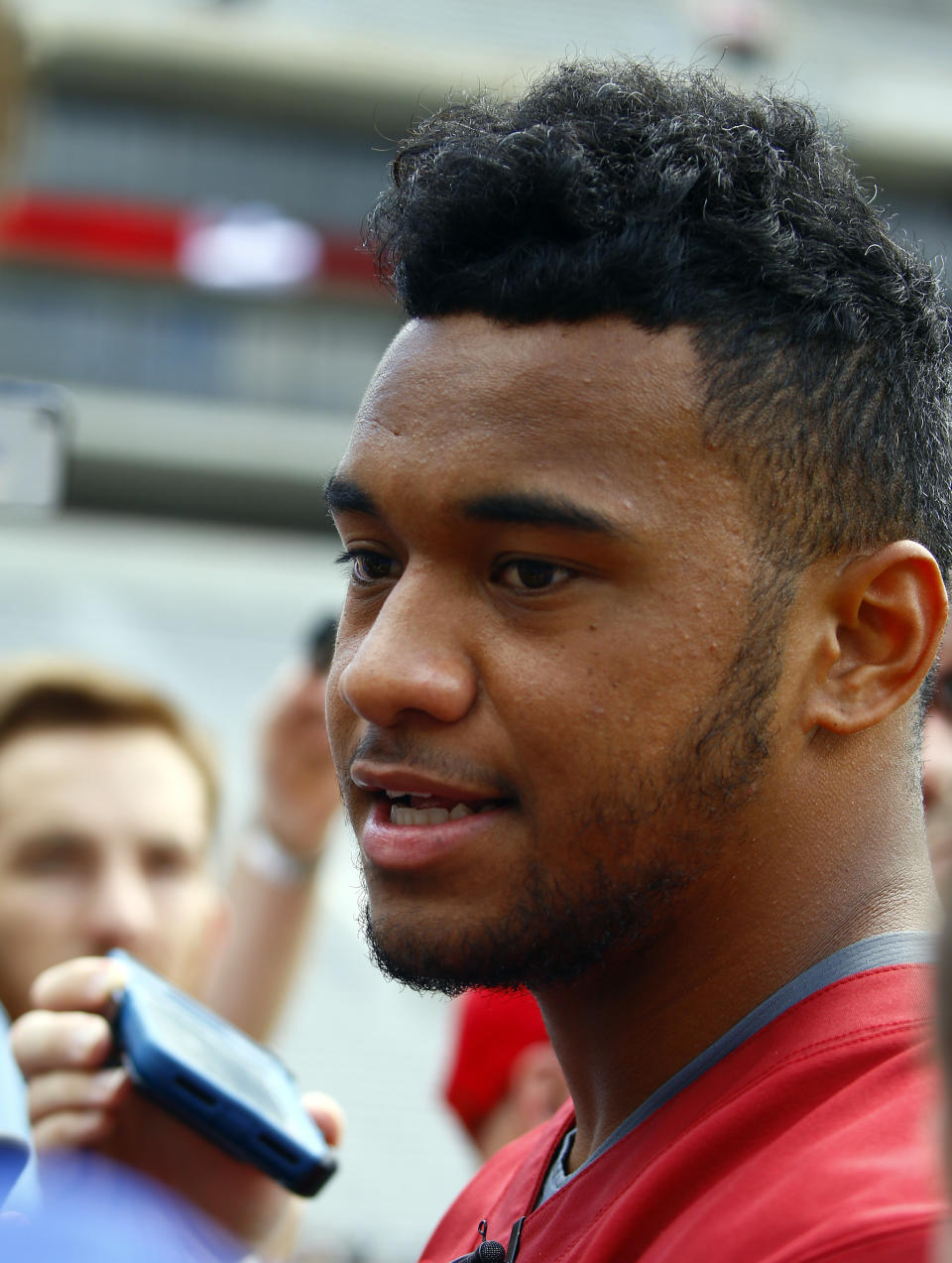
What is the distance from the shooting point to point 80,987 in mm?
2086

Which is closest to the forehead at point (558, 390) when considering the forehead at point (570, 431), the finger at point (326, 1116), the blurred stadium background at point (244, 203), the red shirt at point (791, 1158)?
the forehead at point (570, 431)

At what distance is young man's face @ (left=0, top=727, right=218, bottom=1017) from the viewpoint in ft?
9.51

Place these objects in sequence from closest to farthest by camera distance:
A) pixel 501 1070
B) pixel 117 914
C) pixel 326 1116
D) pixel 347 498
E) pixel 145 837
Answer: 1. pixel 347 498
2. pixel 326 1116
3. pixel 117 914
4. pixel 145 837
5. pixel 501 1070

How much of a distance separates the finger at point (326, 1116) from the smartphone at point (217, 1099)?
121mm

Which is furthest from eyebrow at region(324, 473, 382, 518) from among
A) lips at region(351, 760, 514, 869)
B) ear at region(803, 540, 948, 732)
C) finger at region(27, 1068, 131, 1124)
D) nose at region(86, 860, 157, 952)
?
nose at region(86, 860, 157, 952)

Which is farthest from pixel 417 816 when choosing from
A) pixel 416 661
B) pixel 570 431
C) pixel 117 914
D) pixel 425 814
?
pixel 117 914

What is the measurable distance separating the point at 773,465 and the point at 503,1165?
3.25ft

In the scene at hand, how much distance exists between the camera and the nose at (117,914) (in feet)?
9.57

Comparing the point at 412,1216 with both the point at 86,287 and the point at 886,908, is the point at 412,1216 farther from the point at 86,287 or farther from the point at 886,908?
the point at 86,287

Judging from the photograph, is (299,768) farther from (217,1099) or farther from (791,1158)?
(791,1158)

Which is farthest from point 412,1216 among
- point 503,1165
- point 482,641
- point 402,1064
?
point 482,641

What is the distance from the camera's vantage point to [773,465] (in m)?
1.47

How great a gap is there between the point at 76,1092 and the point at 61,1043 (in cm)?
7

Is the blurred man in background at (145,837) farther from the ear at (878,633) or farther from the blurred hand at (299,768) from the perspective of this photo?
the ear at (878,633)
